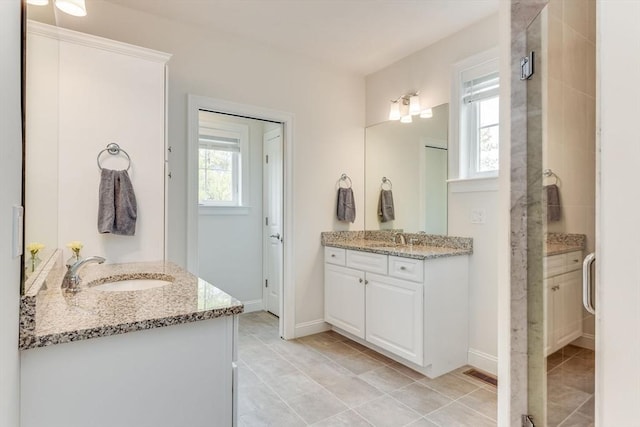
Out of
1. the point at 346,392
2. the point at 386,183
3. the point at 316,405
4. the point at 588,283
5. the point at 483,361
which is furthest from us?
the point at 386,183

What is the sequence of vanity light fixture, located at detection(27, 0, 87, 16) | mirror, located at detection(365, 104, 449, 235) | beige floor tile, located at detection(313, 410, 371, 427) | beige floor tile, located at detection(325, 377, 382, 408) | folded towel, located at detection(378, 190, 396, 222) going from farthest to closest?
folded towel, located at detection(378, 190, 396, 222) < mirror, located at detection(365, 104, 449, 235) < beige floor tile, located at detection(325, 377, 382, 408) < beige floor tile, located at detection(313, 410, 371, 427) < vanity light fixture, located at detection(27, 0, 87, 16)

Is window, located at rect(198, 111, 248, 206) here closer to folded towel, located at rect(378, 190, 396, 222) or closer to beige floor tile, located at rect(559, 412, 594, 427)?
folded towel, located at rect(378, 190, 396, 222)

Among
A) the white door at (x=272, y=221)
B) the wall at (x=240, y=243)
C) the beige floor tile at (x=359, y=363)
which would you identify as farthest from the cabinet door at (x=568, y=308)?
the wall at (x=240, y=243)

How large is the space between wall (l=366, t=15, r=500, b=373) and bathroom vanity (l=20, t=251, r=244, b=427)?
79.2 inches

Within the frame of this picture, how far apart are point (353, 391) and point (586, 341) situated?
5.13 feet

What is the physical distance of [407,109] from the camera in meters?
3.01

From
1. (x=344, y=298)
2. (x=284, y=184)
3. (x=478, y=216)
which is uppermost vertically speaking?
(x=284, y=184)

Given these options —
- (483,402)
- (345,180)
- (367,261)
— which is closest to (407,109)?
(345,180)

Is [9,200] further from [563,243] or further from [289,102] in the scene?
[289,102]

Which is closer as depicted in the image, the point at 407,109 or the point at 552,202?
the point at 552,202

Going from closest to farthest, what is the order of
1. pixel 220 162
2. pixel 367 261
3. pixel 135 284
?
pixel 135 284 < pixel 367 261 < pixel 220 162

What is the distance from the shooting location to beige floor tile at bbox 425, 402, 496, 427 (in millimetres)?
1838

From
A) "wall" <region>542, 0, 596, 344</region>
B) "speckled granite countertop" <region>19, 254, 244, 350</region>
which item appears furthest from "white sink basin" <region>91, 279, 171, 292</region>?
"wall" <region>542, 0, 596, 344</region>

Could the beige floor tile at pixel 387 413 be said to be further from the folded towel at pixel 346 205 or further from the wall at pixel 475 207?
the folded towel at pixel 346 205
